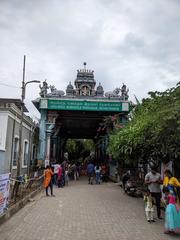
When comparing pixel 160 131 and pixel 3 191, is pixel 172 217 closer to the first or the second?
pixel 160 131

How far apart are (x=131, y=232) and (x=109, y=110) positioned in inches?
691

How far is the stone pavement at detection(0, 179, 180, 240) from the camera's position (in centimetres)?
712

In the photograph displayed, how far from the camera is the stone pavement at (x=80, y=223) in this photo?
7.12 metres

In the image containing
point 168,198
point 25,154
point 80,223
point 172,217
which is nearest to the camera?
point 172,217

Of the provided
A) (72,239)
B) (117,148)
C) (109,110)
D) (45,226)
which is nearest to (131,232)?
(72,239)

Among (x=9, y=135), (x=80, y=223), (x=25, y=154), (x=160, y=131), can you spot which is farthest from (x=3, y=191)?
(x=25, y=154)

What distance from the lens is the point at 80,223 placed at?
8547mm

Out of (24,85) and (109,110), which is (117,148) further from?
(109,110)

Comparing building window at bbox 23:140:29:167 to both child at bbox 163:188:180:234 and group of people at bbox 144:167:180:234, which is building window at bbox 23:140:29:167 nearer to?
group of people at bbox 144:167:180:234

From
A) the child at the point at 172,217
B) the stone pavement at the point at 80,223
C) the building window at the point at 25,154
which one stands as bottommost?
the stone pavement at the point at 80,223

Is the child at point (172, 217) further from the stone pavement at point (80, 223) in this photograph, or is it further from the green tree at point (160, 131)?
the green tree at point (160, 131)

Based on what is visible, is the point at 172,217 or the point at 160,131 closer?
the point at 172,217

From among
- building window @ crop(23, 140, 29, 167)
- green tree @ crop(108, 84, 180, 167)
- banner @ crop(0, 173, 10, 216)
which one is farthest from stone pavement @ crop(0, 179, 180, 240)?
building window @ crop(23, 140, 29, 167)

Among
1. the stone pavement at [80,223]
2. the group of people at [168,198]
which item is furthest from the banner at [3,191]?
the group of people at [168,198]
